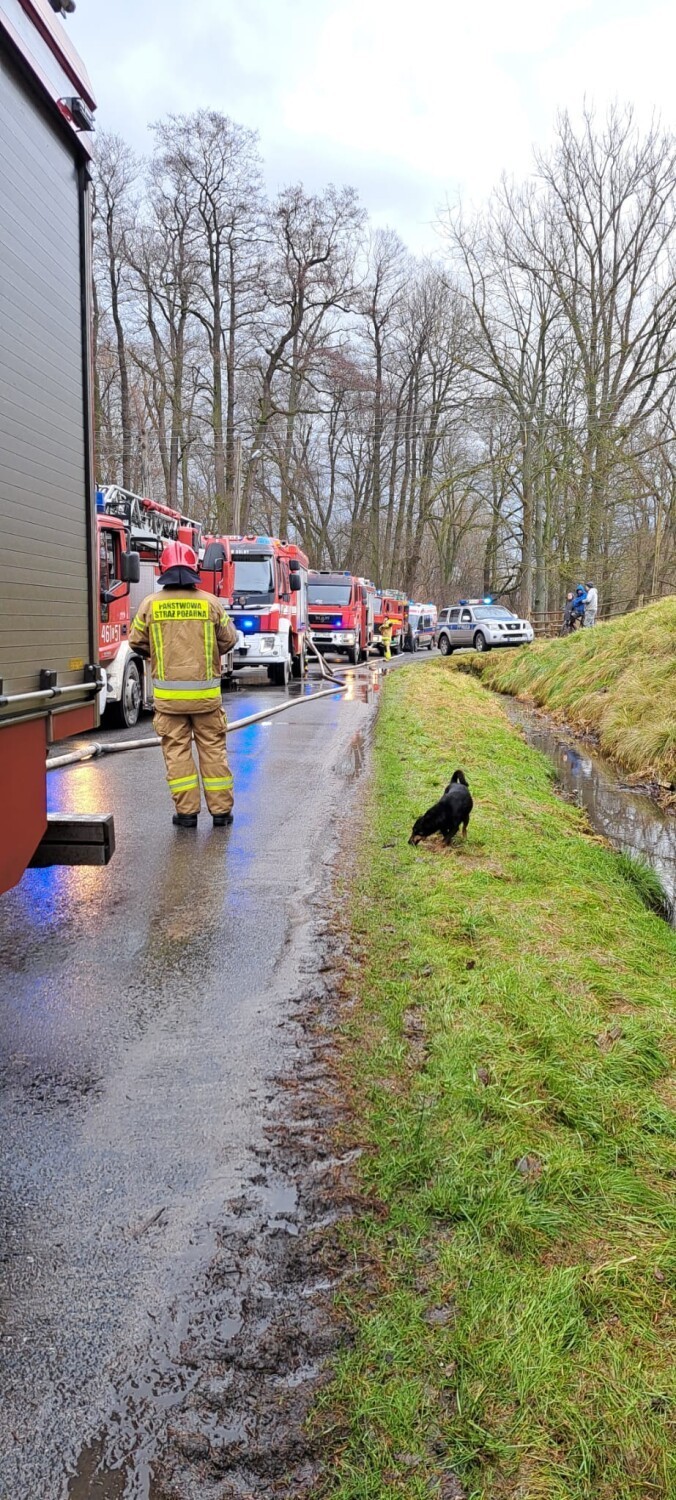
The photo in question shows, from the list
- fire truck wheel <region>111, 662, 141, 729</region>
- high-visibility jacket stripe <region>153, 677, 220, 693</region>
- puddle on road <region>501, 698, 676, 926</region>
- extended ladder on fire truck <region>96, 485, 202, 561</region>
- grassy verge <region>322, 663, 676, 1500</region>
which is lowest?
puddle on road <region>501, 698, 676, 926</region>

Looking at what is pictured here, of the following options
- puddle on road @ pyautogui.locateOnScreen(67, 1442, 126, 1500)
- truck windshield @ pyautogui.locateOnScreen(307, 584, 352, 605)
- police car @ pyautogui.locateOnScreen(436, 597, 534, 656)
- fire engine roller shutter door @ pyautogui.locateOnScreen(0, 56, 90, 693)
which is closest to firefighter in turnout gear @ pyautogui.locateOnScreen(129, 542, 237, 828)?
fire engine roller shutter door @ pyautogui.locateOnScreen(0, 56, 90, 693)

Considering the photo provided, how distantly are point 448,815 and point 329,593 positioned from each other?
72.8ft

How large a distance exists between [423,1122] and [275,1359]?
39.8 inches

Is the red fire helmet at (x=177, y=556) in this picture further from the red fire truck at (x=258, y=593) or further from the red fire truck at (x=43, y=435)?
the red fire truck at (x=258, y=593)

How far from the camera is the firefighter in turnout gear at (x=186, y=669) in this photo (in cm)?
664

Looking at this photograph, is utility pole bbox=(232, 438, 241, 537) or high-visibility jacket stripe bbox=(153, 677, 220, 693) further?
utility pole bbox=(232, 438, 241, 537)

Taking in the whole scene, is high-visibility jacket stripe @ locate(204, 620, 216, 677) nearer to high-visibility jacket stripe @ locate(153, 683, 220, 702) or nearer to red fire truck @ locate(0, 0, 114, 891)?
high-visibility jacket stripe @ locate(153, 683, 220, 702)

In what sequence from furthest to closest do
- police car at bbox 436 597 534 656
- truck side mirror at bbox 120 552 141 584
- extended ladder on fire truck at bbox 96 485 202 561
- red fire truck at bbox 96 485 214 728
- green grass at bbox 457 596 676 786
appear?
police car at bbox 436 597 534 656 → extended ladder on fire truck at bbox 96 485 202 561 → green grass at bbox 457 596 676 786 → red fire truck at bbox 96 485 214 728 → truck side mirror at bbox 120 552 141 584

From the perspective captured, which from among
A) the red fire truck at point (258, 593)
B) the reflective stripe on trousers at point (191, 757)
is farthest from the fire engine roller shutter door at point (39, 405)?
the red fire truck at point (258, 593)

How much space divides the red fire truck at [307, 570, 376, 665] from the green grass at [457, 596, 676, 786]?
711cm

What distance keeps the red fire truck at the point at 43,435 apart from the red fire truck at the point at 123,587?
23.2 feet

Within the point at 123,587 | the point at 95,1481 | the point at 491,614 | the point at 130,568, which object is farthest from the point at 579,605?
the point at 95,1481

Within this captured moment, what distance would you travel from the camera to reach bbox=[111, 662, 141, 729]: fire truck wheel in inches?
501

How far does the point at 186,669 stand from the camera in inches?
264
